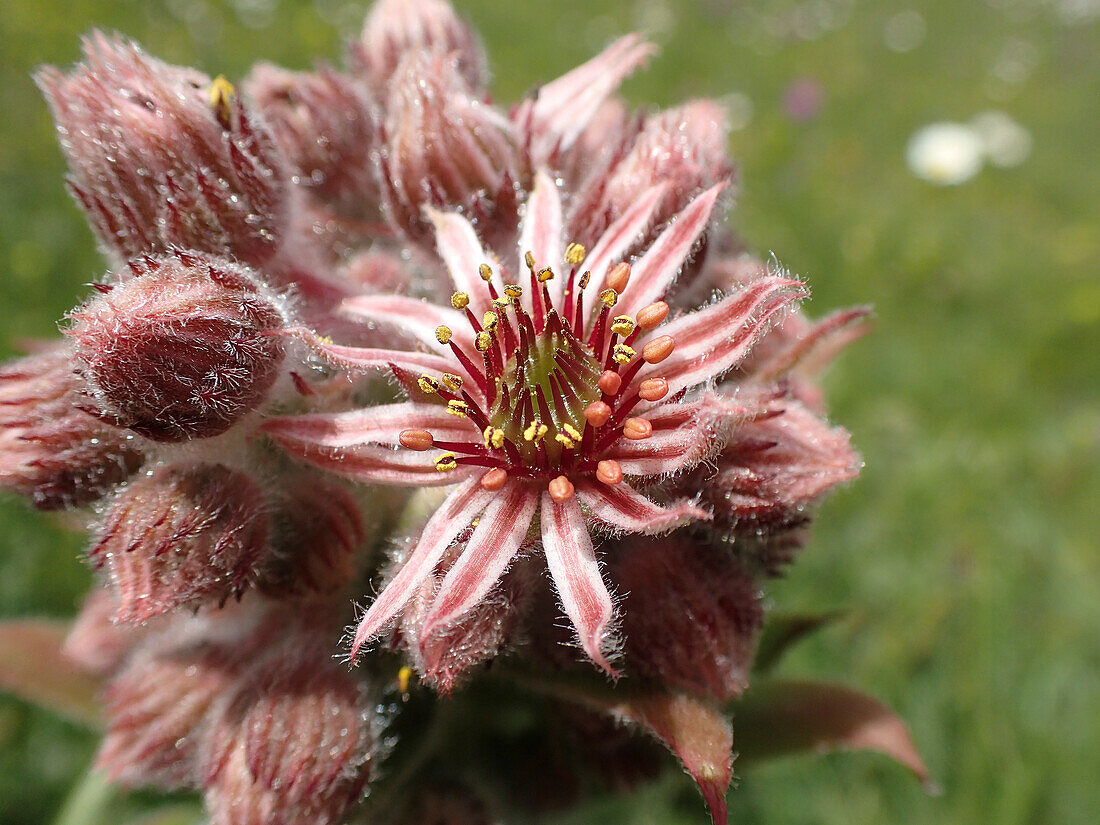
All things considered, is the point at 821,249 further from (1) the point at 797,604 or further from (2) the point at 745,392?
(2) the point at 745,392

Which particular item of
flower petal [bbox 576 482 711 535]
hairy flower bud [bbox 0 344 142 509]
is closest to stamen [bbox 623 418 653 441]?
flower petal [bbox 576 482 711 535]

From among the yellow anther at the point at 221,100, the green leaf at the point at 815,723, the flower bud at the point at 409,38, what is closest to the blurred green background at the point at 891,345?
the green leaf at the point at 815,723

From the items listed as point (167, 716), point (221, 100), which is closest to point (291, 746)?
point (167, 716)

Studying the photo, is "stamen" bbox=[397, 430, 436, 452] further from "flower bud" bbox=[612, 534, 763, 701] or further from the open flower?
"flower bud" bbox=[612, 534, 763, 701]

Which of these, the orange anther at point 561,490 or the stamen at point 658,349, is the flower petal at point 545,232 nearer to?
the stamen at point 658,349

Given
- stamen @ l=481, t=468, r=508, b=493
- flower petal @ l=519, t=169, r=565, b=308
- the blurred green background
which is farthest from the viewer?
the blurred green background

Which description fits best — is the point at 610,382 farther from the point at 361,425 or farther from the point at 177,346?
the point at 177,346
